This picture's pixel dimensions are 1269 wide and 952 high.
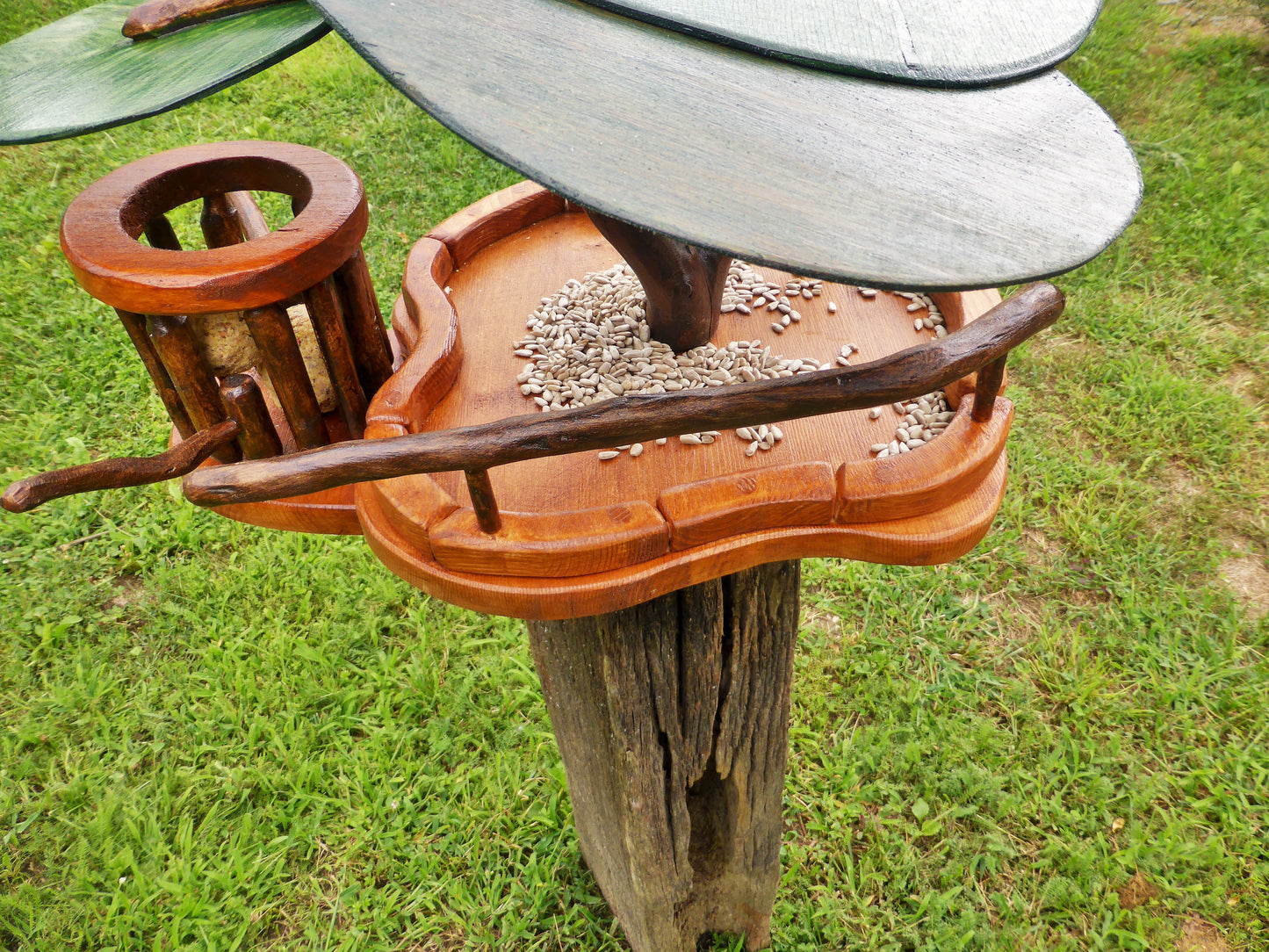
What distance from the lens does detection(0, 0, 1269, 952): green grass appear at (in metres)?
2.19

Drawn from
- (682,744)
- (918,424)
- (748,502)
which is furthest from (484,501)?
(682,744)

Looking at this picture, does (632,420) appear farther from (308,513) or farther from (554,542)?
(308,513)

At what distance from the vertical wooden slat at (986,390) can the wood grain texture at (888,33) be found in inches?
15.4

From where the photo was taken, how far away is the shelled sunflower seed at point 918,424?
125cm

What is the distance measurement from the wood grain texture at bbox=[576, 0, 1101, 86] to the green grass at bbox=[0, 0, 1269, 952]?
1.96 metres

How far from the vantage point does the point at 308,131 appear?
458 cm

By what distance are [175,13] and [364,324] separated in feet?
1.56

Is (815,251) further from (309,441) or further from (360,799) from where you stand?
(360,799)

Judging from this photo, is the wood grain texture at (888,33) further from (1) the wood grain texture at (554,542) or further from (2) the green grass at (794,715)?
(2) the green grass at (794,715)

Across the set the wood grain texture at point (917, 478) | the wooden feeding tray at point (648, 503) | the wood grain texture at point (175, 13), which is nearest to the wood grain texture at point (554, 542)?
the wooden feeding tray at point (648, 503)

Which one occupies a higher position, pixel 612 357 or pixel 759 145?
pixel 759 145

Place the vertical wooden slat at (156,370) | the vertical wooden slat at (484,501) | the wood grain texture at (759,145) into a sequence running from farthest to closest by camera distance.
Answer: the vertical wooden slat at (156,370) → the vertical wooden slat at (484,501) → the wood grain texture at (759,145)

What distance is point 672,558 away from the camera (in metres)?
1.14

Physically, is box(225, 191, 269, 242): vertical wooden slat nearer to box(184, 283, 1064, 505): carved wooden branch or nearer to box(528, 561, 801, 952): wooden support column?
box(184, 283, 1064, 505): carved wooden branch
